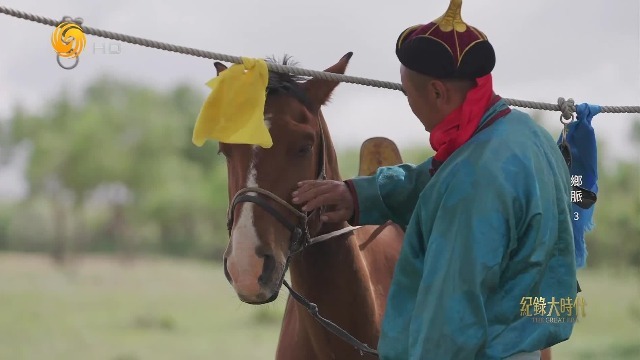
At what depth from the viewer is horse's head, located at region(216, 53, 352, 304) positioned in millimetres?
2881

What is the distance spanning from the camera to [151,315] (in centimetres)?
1677

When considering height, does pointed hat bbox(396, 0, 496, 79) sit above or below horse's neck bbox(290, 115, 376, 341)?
above

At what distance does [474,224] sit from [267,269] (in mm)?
928

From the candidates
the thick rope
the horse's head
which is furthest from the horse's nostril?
the thick rope

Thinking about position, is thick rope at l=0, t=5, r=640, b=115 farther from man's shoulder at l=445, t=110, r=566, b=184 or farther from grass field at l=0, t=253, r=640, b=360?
grass field at l=0, t=253, r=640, b=360

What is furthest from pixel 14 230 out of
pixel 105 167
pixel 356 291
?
pixel 356 291

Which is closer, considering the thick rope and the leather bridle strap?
the thick rope

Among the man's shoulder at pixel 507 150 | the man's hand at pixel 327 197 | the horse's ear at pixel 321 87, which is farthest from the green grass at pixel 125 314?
the man's shoulder at pixel 507 150

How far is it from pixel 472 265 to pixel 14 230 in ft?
50.3

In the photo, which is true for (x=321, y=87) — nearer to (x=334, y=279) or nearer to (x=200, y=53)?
(x=200, y=53)

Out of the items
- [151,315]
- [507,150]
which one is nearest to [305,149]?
[507,150]

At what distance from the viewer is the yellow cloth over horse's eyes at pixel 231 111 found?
2.88m

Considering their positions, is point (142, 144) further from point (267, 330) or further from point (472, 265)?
point (472, 265)

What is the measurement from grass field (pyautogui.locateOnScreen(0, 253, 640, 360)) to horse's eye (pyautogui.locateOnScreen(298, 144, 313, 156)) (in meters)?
10.6
